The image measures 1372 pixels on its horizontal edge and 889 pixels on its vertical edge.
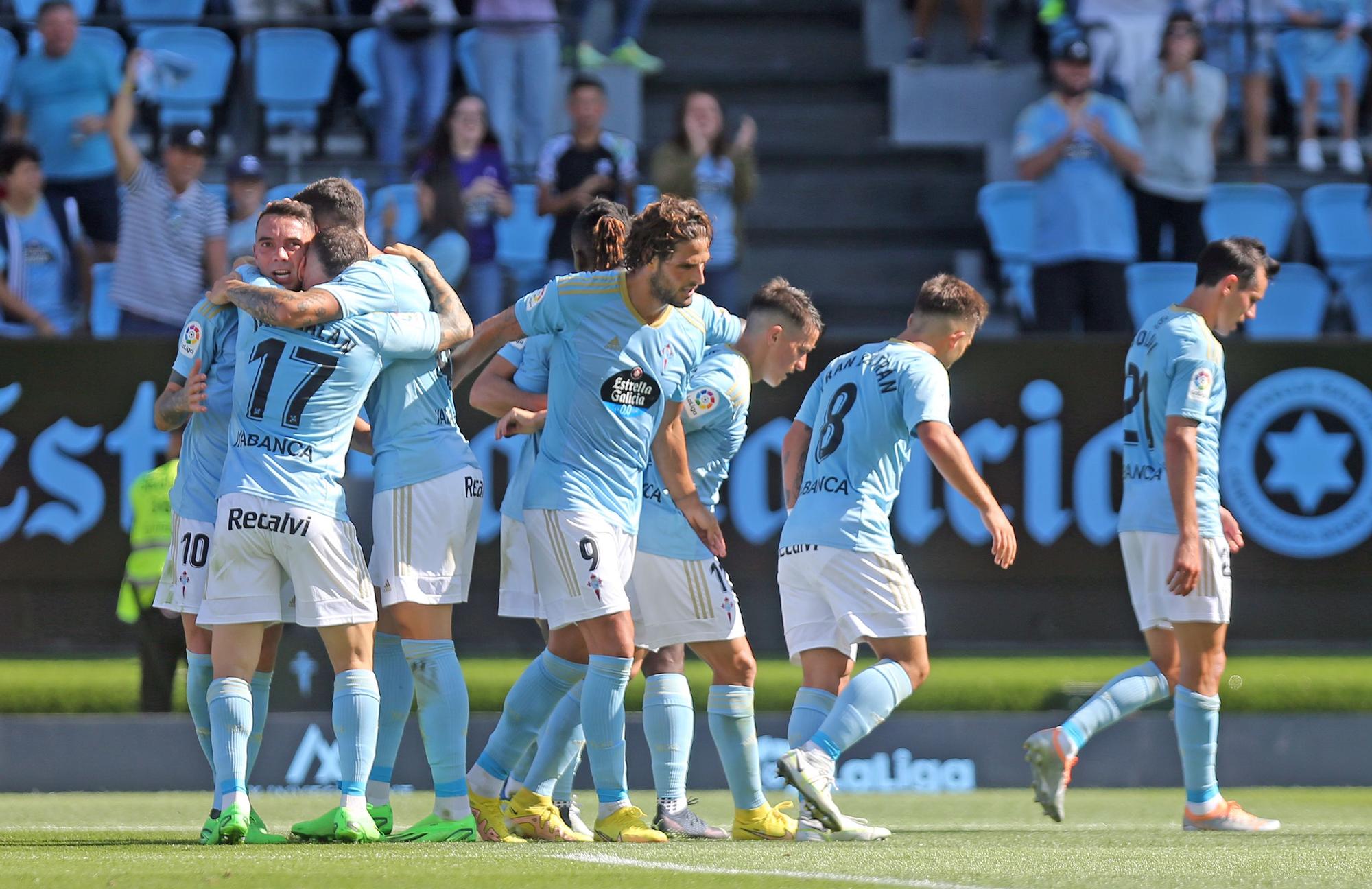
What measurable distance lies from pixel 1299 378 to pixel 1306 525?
2.68 ft

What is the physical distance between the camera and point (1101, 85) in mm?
13500

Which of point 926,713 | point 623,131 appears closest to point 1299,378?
point 926,713

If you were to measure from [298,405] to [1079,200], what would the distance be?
290 inches

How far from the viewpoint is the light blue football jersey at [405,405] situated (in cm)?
630

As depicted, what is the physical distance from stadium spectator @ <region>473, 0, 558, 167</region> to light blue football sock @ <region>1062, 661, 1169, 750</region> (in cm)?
682

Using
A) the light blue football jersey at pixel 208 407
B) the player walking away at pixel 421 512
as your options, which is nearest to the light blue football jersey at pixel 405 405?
the player walking away at pixel 421 512

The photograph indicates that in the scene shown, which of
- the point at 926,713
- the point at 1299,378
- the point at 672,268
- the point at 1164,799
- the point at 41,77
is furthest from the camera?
the point at 41,77

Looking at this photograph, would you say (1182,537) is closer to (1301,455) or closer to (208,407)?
(208,407)

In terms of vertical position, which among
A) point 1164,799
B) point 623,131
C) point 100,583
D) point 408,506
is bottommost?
point 1164,799

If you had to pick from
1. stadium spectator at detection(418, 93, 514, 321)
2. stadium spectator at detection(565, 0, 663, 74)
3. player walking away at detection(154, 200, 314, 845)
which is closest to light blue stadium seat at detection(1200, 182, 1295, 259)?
stadium spectator at detection(565, 0, 663, 74)

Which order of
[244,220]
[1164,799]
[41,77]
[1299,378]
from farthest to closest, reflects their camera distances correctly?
[41,77] < [244,220] < [1299,378] < [1164,799]

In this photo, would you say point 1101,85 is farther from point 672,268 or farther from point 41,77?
point 672,268

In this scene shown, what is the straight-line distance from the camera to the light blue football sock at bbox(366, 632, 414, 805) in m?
6.64

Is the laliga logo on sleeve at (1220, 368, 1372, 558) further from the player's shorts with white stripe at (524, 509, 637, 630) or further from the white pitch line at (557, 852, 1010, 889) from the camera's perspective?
the white pitch line at (557, 852, 1010, 889)
